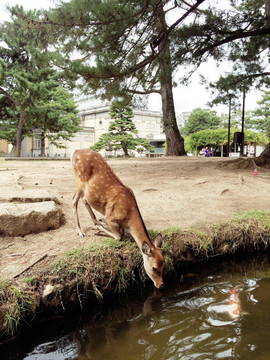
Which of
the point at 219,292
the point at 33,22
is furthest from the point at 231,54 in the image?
the point at 219,292

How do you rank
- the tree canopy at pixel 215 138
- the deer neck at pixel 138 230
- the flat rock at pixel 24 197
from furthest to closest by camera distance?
the tree canopy at pixel 215 138 < the flat rock at pixel 24 197 < the deer neck at pixel 138 230

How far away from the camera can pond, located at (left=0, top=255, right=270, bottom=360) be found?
6.78 feet

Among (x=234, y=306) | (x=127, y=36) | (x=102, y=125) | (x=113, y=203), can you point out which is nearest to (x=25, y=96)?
(x=127, y=36)

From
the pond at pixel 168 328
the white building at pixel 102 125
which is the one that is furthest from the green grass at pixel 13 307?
the white building at pixel 102 125

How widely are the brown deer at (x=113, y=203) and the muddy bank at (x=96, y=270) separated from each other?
235 mm

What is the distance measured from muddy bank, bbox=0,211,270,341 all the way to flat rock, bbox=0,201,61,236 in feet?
2.02

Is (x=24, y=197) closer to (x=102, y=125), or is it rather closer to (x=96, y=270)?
(x=96, y=270)

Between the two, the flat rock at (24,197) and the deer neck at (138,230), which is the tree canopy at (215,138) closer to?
the flat rock at (24,197)

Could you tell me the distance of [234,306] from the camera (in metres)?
2.64

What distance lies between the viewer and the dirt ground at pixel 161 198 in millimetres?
2986

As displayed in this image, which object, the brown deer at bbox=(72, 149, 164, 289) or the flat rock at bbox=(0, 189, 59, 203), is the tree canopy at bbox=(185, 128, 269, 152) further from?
the brown deer at bbox=(72, 149, 164, 289)

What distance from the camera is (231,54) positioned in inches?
330

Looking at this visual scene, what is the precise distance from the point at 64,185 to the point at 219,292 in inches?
137

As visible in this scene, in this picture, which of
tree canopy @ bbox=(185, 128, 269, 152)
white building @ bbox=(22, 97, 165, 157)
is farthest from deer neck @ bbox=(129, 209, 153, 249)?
white building @ bbox=(22, 97, 165, 157)
